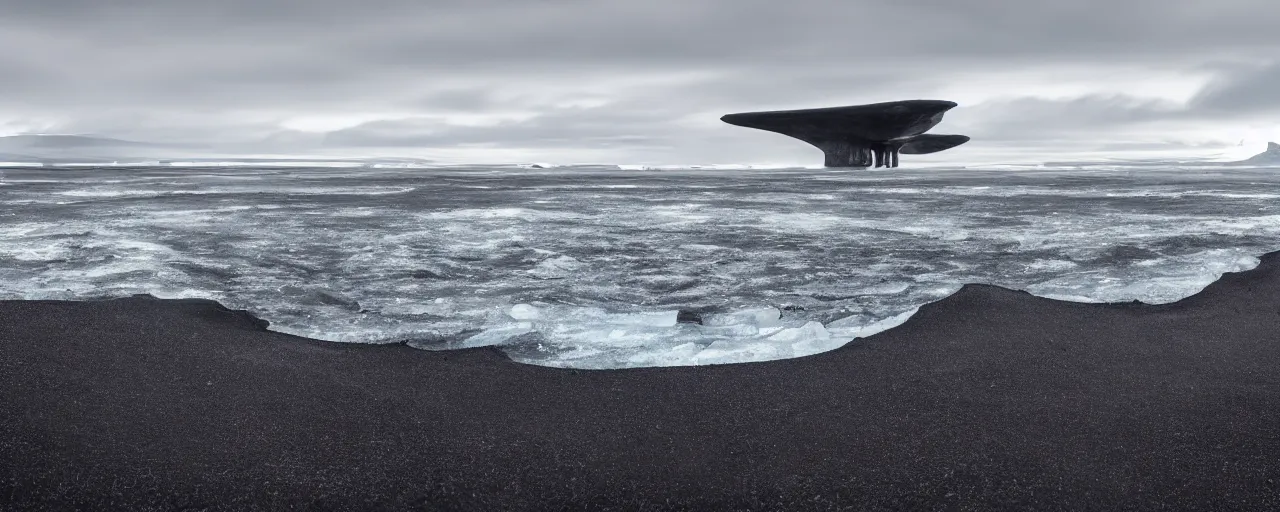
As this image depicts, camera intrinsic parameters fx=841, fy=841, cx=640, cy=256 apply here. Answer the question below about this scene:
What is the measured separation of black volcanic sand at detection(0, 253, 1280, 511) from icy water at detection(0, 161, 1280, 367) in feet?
1.54

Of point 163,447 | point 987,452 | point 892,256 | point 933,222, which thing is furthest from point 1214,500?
point 933,222

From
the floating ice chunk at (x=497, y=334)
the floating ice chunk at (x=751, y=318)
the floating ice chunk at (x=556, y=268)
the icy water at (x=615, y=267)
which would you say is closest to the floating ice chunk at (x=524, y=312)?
the icy water at (x=615, y=267)

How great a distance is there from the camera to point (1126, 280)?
5355 millimetres

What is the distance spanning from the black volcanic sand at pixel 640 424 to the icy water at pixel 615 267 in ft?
1.54

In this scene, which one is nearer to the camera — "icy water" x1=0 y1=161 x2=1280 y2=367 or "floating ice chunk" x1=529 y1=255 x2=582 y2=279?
"icy water" x1=0 y1=161 x2=1280 y2=367

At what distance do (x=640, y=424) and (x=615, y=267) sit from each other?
11.7ft

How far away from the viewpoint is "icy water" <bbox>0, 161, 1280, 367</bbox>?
4.14 m

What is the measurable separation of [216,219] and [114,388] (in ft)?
27.6

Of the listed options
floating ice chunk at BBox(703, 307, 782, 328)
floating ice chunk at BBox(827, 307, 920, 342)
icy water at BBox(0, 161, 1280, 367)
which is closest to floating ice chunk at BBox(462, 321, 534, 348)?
icy water at BBox(0, 161, 1280, 367)

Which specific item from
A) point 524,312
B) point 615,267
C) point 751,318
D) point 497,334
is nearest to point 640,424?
point 497,334

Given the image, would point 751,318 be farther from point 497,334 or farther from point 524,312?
point 497,334

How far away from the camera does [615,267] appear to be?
6.26 meters

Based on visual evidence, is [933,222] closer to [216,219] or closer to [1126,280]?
[1126,280]

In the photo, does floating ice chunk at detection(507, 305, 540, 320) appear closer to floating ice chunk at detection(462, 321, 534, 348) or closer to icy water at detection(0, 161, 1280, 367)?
icy water at detection(0, 161, 1280, 367)
